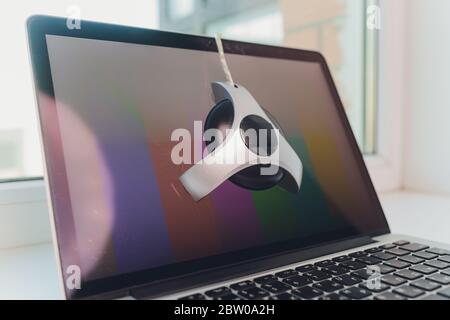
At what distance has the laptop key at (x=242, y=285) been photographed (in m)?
0.39

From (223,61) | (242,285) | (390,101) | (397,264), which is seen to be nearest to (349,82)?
(390,101)

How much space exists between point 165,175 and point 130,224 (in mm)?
75

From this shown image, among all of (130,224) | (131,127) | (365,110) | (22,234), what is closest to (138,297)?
(130,224)

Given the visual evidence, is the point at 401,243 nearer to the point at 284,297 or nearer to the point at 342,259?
the point at 342,259

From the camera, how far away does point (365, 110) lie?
1120mm

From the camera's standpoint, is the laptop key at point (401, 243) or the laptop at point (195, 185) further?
the laptop key at point (401, 243)

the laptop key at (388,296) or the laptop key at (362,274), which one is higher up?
the laptop key at (388,296)

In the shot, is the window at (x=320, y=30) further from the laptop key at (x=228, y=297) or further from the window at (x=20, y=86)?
the laptop key at (x=228, y=297)

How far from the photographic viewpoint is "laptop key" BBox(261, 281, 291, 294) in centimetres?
38

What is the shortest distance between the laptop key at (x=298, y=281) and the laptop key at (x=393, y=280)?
0.25 feet

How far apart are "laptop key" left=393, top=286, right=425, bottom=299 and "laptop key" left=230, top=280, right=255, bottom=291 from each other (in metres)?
0.14

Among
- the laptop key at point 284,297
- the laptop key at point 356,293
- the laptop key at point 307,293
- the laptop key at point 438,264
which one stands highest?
the laptop key at point 284,297

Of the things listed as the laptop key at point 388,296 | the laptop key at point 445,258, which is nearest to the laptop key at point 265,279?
the laptop key at point 388,296
